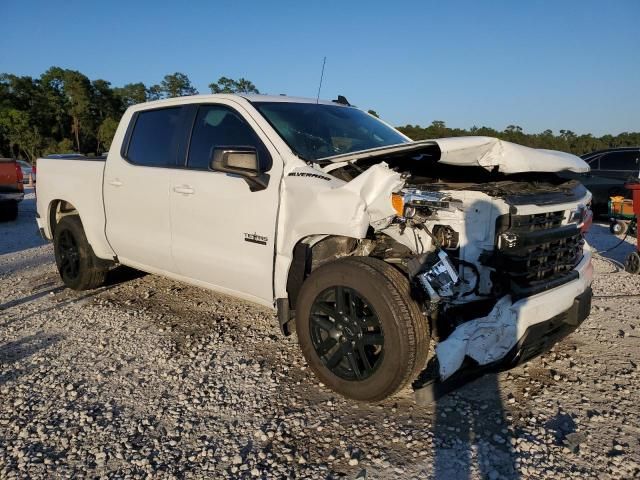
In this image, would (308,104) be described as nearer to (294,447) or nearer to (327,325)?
(327,325)

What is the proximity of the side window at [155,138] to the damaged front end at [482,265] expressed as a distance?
2.22m

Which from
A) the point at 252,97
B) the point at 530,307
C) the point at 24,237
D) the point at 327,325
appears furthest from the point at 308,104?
the point at 24,237

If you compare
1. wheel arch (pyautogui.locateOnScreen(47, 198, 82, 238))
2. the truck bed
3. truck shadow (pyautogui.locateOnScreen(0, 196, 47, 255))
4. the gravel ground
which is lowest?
truck shadow (pyautogui.locateOnScreen(0, 196, 47, 255))

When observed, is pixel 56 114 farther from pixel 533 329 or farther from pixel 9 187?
pixel 533 329

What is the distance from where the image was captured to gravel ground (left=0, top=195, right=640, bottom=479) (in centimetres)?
258

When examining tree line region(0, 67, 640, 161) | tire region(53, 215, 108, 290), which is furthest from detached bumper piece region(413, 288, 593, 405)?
tree line region(0, 67, 640, 161)

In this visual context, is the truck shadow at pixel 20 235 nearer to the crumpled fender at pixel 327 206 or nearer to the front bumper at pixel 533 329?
the crumpled fender at pixel 327 206

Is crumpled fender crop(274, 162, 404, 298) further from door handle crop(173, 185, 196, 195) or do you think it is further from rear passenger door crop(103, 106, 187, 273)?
rear passenger door crop(103, 106, 187, 273)

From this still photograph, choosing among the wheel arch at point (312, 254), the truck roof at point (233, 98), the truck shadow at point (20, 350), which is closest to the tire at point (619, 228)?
the truck roof at point (233, 98)

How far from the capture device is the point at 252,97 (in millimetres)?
4098

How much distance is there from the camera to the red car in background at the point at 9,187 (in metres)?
12.1

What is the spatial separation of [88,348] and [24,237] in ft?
23.5

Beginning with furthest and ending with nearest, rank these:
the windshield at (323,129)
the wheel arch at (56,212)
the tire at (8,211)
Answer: the tire at (8,211), the wheel arch at (56,212), the windshield at (323,129)

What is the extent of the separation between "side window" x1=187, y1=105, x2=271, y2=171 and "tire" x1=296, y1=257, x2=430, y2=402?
1.24 metres
